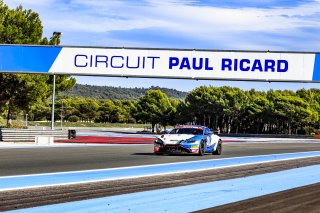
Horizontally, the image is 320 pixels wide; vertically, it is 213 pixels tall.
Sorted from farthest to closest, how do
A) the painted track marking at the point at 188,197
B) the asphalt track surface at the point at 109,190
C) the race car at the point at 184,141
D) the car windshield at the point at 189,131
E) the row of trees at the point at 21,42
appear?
1. the row of trees at the point at 21,42
2. the car windshield at the point at 189,131
3. the race car at the point at 184,141
4. the asphalt track surface at the point at 109,190
5. the painted track marking at the point at 188,197

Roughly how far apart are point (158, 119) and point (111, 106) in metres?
62.8

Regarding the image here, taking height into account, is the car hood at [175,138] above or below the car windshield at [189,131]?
below

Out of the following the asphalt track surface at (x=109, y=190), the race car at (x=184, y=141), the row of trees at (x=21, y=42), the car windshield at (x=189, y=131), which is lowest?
the asphalt track surface at (x=109, y=190)

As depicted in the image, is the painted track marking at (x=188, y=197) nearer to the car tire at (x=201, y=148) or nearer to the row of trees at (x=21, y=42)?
the car tire at (x=201, y=148)

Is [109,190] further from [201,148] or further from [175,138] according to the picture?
[201,148]

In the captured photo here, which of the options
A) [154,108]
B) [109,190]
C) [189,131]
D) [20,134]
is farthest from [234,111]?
[109,190]

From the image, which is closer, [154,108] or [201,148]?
[201,148]

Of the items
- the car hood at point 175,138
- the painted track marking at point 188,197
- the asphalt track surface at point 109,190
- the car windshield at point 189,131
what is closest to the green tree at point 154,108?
the car windshield at point 189,131

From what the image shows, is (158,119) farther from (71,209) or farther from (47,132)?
(71,209)

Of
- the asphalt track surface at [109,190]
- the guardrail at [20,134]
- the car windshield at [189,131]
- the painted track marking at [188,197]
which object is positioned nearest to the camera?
the painted track marking at [188,197]

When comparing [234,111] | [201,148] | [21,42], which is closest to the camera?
[201,148]

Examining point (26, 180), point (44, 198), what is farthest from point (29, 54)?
point (44, 198)

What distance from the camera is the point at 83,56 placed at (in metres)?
30.6

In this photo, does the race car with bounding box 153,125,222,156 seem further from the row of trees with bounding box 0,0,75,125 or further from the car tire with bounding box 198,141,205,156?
the row of trees with bounding box 0,0,75,125
